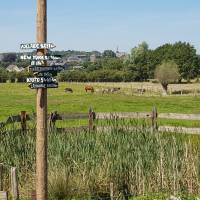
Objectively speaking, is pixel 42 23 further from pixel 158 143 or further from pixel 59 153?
pixel 158 143

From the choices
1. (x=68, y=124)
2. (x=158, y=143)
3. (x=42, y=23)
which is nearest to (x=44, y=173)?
(x=42, y=23)

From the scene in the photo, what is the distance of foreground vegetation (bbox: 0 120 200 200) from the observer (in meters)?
10.2

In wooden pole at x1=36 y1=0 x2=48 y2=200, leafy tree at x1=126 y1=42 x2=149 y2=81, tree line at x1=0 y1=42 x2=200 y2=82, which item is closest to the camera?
wooden pole at x1=36 y1=0 x2=48 y2=200

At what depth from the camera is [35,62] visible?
7.45 meters

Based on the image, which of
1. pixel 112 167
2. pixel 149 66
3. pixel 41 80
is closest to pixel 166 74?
pixel 149 66

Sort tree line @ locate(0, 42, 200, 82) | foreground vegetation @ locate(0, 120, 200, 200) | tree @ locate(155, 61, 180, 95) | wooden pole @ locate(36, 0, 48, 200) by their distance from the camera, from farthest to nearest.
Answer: tree line @ locate(0, 42, 200, 82) < tree @ locate(155, 61, 180, 95) < foreground vegetation @ locate(0, 120, 200, 200) < wooden pole @ locate(36, 0, 48, 200)

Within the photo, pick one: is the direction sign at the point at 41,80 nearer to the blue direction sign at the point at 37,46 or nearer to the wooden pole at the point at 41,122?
the wooden pole at the point at 41,122

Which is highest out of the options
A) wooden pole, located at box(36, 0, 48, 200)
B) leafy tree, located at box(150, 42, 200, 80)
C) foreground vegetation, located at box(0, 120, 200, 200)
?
leafy tree, located at box(150, 42, 200, 80)

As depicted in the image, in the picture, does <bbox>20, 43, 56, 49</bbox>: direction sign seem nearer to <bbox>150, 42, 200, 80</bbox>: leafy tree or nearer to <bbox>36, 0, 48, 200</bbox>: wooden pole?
<bbox>36, 0, 48, 200</bbox>: wooden pole

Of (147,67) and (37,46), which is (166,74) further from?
(37,46)

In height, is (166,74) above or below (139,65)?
below

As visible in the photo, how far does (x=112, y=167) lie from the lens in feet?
34.3

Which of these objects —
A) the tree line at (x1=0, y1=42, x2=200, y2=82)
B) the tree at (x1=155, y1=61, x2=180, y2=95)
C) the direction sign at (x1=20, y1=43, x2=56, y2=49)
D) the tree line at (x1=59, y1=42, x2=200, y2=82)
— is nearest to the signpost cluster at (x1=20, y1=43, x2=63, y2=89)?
the direction sign at (x1=20, y1=43, x2=56, y2=49)

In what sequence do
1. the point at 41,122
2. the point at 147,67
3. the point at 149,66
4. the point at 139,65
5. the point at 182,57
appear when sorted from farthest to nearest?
the point at 139,65
the point at 147,67
the point at 149,66
the point at 182,57
the point at 41,122
